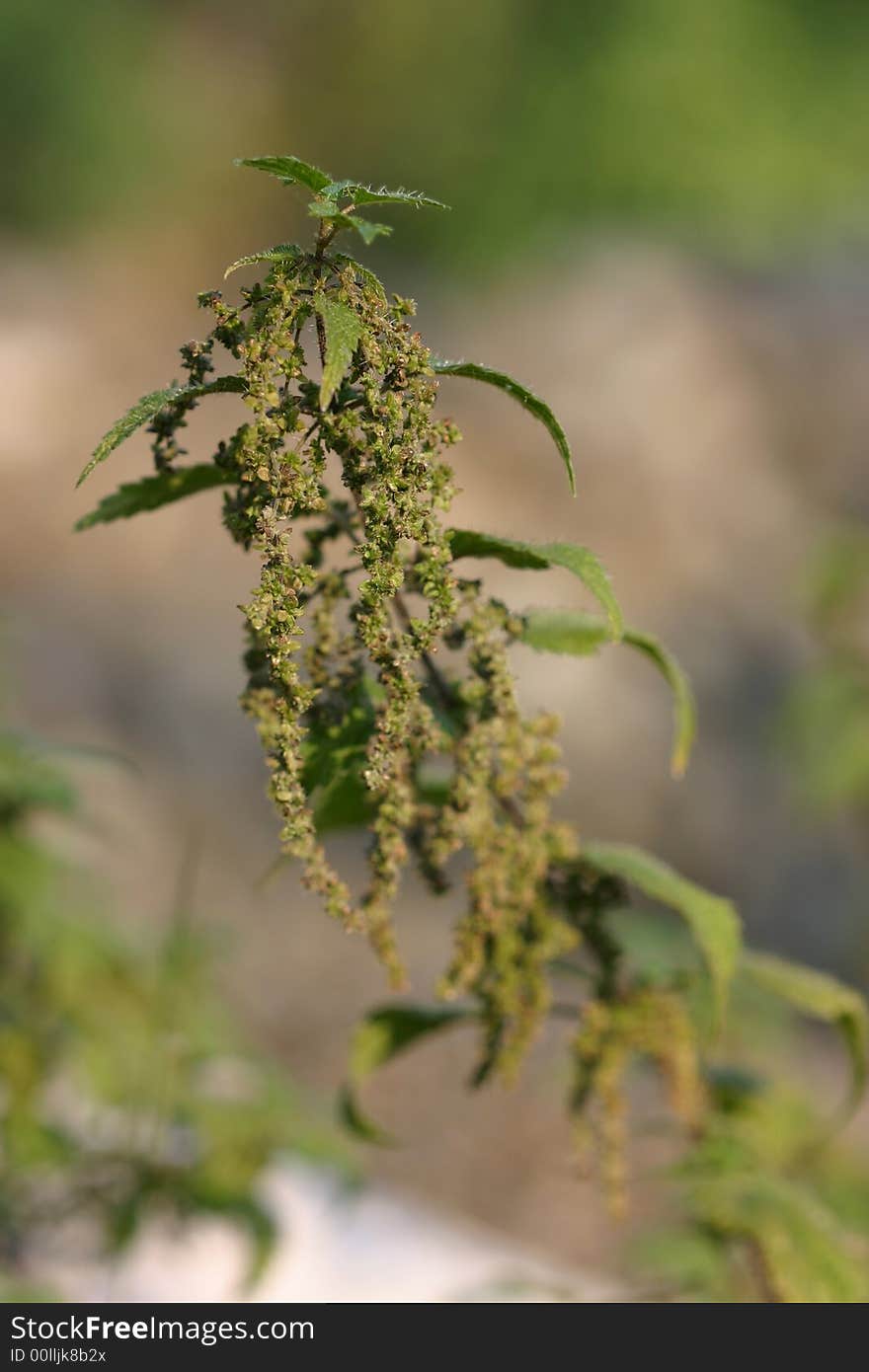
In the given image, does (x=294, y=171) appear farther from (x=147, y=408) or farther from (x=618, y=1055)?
(x=618, y=1055)

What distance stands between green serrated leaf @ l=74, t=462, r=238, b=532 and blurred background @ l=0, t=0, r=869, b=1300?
0.43 meters

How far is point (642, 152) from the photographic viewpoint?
484 inches

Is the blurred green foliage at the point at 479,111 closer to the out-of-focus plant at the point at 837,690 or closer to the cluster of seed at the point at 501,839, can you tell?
the out-of-focus plant at the point at 837,690

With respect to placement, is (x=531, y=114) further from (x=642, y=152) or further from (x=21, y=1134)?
(x=21, y=1134)

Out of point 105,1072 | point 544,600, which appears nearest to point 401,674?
point 105,1072

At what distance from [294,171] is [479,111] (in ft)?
43.1

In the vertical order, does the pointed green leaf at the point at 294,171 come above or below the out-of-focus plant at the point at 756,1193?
above

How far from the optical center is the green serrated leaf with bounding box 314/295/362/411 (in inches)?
38.9

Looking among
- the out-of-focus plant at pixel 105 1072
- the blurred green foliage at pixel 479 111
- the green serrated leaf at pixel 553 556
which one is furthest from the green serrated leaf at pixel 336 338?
the blurred green foliage at pixel 479 111

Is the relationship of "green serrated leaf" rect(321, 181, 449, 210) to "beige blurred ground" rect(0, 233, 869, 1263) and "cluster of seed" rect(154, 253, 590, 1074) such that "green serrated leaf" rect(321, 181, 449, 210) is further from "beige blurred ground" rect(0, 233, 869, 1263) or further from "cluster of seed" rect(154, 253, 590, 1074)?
"beige blurred ground" rect(0, 233, 869, 1263)

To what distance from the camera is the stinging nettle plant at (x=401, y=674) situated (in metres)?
1.07

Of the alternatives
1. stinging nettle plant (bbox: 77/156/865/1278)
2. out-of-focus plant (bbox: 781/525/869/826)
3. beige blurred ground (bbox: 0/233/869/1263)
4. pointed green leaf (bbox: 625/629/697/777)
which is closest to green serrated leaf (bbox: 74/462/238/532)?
stinging nettle plant (bbox: 77/156/865/1278)

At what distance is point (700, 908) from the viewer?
1.26m

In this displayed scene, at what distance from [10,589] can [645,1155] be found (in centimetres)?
464
